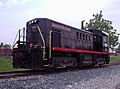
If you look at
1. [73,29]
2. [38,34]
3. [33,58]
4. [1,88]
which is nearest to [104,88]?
[1,88]

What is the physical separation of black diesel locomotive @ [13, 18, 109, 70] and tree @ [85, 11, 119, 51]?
3089cm

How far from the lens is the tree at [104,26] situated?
51.3 metres

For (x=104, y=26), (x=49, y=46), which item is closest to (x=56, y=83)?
(x=49, y=46)

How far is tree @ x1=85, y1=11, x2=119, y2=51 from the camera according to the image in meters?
51.3

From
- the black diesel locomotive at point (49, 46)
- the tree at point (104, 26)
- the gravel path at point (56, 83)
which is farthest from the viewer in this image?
the tree at point (104, 26)

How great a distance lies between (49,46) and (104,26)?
1532 inches

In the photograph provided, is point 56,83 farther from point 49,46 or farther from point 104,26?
point 104,26

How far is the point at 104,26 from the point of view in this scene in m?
52.8

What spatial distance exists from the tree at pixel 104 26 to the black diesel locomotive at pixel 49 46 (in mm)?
30885

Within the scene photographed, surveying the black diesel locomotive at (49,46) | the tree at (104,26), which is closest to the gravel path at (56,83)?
the black diesel locomotive at (49,46)

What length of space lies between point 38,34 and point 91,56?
8218mm

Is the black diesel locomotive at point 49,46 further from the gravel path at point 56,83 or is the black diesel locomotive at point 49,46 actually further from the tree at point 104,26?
the tree at point 104,26

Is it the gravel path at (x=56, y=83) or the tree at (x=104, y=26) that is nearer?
the gravel path at (x=56, y=83)

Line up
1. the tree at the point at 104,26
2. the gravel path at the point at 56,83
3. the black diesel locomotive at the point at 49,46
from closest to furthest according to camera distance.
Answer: the gravel path at the point at 56,83 → the black diesel locomotive at the point at 49,46 → the tree at the point at 104,26
